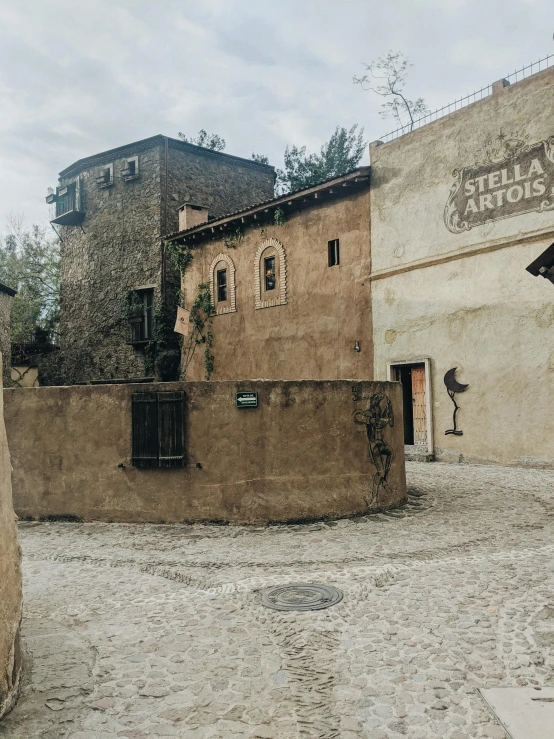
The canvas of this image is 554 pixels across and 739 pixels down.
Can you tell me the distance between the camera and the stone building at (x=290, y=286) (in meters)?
17.4

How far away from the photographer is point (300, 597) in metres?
5.16

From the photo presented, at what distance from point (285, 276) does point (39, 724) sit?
1690 centimetres

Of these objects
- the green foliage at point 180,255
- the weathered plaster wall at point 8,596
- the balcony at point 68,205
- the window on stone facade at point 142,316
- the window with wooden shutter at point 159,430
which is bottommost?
the weathered plaster wall at point 8,596

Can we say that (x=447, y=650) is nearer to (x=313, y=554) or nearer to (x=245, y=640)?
(x=245, y=640)

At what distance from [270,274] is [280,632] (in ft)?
53.8

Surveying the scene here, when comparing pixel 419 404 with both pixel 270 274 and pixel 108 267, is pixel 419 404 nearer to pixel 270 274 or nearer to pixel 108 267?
pixel 270 274

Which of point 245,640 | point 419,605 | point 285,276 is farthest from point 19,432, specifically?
point 285,276

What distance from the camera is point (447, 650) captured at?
400 centimetres

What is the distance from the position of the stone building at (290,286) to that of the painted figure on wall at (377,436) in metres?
8.22

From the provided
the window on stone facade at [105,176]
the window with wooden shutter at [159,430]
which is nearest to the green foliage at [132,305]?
the window on stone facade at [105,176]

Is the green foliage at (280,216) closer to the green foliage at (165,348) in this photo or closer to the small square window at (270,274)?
the small square window at (270,274)

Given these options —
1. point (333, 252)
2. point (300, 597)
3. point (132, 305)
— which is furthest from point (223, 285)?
point (300, 597)

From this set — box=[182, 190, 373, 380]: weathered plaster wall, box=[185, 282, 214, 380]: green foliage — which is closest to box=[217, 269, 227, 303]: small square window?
box=[185, 282, 214, 380]: green foliage

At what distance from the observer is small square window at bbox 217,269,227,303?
21594 millimetres
